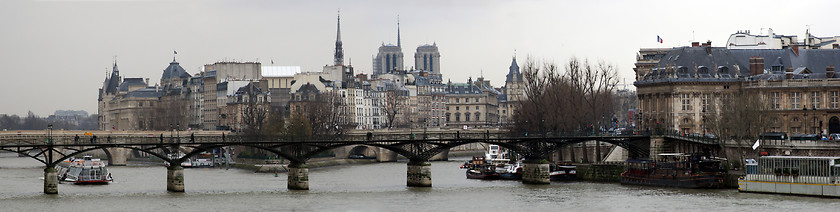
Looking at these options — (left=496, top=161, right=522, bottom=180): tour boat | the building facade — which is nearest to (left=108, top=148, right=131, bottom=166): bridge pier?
(left=496, top=161, right=522, bottom=180): tour boat

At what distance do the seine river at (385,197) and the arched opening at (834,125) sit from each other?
24.4 metres

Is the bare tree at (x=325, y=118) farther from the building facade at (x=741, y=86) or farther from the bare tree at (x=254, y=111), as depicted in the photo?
the building facade at (x=741, y=86)

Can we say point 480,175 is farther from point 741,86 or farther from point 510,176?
point 741,86

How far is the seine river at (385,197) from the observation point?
72.4 meters

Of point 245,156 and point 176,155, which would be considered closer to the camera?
point 176,155

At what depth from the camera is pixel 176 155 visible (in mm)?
87250

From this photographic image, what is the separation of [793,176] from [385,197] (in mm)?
21344

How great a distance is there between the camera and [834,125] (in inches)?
4230

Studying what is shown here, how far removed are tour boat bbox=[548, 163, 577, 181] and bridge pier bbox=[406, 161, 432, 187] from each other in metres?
10.6

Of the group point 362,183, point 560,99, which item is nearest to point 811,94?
point 560,99

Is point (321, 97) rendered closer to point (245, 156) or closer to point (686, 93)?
point (245, 156)

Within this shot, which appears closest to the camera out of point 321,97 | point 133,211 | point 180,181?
point 133,211

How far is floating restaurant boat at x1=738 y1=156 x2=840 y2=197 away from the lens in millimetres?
72875

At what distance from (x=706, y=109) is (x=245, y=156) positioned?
157ft
